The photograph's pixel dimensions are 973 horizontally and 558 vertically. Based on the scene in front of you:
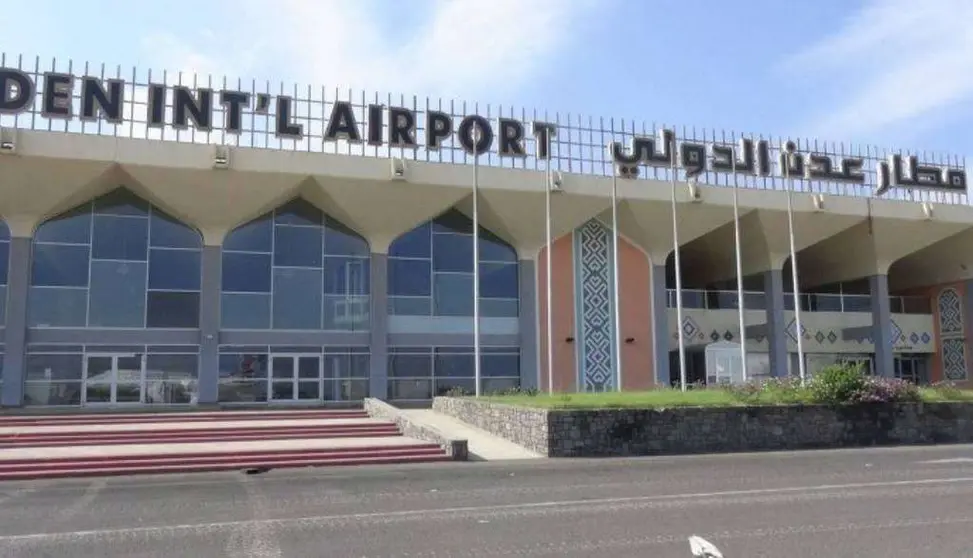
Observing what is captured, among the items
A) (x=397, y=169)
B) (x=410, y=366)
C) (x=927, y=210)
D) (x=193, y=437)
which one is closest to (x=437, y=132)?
(x=397, y=169)

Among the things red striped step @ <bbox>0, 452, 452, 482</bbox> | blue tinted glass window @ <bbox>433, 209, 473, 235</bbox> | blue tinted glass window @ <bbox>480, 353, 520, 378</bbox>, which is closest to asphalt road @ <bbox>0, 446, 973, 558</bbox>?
red striped step @ <bbox>0, 452, 452, 482</bbox>

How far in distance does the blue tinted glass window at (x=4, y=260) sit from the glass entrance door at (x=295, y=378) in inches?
331

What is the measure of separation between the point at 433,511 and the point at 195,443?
11134 mm

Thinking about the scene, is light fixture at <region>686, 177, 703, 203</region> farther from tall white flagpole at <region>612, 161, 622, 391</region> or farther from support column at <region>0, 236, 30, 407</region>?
support column at <region>0, 236, 30, 407</region>

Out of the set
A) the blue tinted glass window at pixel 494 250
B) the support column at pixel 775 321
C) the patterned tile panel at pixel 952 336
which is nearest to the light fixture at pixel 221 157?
the blue tinted glass window at pixel 494 250

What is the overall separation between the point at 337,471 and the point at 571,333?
17809 millimetres

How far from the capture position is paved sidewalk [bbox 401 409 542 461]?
17312 mm

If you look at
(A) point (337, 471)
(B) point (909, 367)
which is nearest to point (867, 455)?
(A) point (337, 471)

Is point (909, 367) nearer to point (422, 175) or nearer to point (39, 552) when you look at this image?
point (422, 175)

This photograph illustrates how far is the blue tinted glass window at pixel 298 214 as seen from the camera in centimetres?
2905

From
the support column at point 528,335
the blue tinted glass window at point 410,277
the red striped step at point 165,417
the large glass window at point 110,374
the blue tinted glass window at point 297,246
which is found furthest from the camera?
the support column at point 528,335

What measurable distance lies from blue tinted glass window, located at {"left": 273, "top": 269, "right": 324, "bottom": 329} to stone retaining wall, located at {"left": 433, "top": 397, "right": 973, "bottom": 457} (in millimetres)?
9692

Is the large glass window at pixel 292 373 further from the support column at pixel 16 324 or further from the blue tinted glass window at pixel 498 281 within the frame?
the support column at pixel 16 324

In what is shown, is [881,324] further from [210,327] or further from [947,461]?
[210,327]
